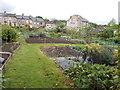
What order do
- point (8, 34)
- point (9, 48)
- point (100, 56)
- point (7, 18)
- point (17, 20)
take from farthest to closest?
1. point (17, 20)
2. point (7, 18)
3. point (8, 34)
4. point (9, 48)
5. point (100, 56)

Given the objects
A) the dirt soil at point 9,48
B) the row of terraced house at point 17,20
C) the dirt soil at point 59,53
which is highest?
the row of terraced house at point 17,20

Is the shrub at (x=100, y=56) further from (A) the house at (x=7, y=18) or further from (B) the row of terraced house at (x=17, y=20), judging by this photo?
(A) the house at (x=7, y=18)

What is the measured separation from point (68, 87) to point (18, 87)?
2.03 m

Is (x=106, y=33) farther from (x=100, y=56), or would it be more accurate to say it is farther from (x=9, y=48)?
(x=9, y=48)

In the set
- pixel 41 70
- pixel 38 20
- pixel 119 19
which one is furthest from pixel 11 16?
pixel 119 19

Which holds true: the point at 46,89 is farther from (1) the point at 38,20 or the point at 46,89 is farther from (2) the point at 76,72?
(1) the point at 38,20

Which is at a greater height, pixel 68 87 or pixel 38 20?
pixel 38 20

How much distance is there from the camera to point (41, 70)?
6438 mm

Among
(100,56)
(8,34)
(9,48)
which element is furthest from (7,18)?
(100,56)

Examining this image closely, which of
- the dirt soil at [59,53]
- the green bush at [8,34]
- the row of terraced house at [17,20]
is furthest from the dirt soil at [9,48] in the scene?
the row of terraced house at [17,20]

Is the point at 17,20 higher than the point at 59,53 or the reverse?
higher

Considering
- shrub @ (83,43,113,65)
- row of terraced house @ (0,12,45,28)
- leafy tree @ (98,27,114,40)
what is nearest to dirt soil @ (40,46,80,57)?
shrub @ (83,43,113,65)

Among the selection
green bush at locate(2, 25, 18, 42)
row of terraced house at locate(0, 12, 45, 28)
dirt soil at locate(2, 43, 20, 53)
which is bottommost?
dirt soil at locate(2, 43, 20, 53)

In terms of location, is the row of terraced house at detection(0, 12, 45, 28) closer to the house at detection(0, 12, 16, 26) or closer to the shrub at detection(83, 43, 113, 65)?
the house at detection(0, 12, 16, 26)
